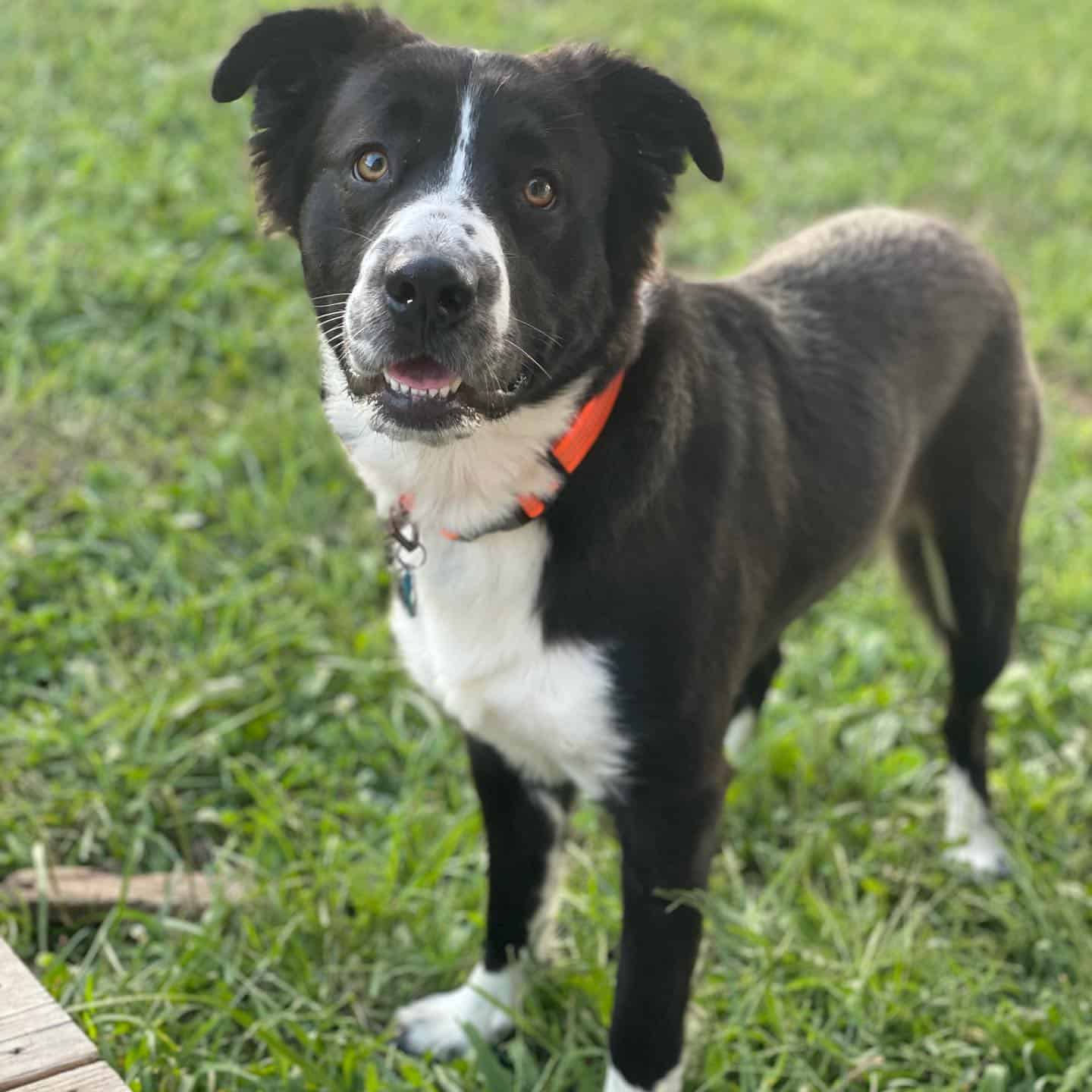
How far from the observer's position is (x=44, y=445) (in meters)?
4.32

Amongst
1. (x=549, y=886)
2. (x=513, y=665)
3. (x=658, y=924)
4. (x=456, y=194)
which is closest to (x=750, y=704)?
(x=549, y=886)

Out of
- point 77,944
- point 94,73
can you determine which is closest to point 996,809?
point 77,944

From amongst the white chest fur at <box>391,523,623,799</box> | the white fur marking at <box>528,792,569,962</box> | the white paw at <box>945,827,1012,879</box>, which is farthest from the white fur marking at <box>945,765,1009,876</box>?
the white chest fur at <box>391,523,623,799</box>

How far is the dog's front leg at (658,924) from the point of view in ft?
8.02

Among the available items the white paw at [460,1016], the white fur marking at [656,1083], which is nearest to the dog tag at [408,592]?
the white paw at [460,1016]

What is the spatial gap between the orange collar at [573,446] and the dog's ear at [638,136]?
0.25 metres

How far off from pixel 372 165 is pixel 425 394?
41 cm

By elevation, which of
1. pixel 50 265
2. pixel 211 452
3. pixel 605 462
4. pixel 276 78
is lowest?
pixel 211 452

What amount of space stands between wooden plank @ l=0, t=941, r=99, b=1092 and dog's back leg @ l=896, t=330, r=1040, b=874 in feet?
7.09

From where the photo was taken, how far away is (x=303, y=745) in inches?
143

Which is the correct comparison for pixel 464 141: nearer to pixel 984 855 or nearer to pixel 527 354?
pixel 527 354

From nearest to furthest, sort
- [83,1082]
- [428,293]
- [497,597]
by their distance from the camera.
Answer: [83,1082] < [428,293] < [497,597]

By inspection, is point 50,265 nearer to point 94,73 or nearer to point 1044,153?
point 94,73

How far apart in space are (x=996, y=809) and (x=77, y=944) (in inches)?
89.7
